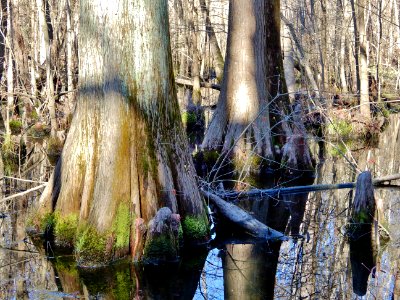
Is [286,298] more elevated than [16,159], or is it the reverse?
[16,159]

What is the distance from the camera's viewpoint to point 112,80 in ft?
22.4

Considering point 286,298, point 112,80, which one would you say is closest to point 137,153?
point 112,80

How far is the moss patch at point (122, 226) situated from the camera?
6469 mm

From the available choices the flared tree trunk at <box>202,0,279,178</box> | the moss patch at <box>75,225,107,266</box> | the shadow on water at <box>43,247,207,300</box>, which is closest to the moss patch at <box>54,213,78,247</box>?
the shadow on water at <box>43,247,207,300</box>

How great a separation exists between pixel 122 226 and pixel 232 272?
1181 millimetres

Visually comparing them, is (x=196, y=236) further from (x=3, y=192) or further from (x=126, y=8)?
(x=3, y=192)

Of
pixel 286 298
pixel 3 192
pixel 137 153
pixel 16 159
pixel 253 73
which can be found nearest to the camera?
pixel 286 298

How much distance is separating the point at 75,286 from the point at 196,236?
1699mm

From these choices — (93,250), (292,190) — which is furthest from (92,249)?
(292,190)

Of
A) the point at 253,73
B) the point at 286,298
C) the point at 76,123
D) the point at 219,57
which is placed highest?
the point at 219,57

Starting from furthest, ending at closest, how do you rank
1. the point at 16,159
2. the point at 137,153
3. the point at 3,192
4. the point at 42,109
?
the point at 42,109
the point at 16,159
the point at 3,192
the point at 137,153

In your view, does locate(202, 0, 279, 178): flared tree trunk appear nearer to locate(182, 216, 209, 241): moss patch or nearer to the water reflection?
the water reflection

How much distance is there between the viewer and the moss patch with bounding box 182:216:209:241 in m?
7.04

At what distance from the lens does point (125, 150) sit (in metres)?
6.66
